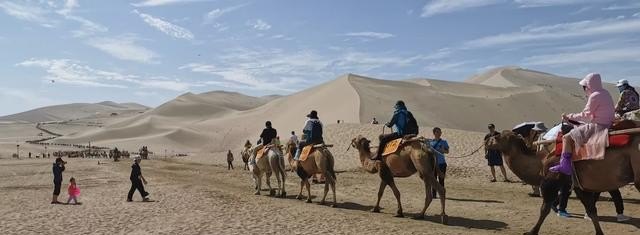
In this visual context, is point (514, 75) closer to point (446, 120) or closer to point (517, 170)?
point (446, 120)

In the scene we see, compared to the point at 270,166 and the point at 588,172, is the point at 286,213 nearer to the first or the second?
the point at 270,166

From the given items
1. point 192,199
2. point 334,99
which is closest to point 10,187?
point 192,199

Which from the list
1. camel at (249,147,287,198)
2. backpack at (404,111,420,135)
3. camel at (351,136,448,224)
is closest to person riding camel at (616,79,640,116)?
camel at (351,136,448,224)

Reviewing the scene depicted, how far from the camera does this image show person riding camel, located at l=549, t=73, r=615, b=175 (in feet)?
26.9

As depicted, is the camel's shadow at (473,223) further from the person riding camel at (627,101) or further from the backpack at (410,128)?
the person riding camel at (627,101)

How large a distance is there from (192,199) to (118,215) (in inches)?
108

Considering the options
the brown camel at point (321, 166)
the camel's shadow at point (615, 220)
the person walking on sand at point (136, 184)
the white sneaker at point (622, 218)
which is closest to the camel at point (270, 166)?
the brown camel at point (321, 166)

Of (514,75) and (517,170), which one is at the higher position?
(514,75)

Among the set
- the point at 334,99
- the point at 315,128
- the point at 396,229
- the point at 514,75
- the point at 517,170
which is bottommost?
the point at 396,229

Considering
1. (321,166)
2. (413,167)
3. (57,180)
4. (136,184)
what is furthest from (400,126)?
(57,180)

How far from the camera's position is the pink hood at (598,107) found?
26.9 ft

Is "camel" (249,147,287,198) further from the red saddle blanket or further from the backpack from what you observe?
the red saddle blanket

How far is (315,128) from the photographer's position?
14.3 metres

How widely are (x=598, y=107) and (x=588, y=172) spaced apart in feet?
3.28
